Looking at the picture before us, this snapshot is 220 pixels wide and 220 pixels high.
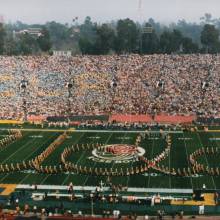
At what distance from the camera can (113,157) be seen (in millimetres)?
47531

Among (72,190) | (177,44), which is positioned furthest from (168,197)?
(177,44)

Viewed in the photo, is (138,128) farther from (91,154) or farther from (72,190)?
(72,190)

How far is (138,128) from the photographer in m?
60.7

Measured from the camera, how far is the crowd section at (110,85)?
71.2 metres

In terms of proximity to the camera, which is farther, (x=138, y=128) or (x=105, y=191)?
(x=138, y=128)

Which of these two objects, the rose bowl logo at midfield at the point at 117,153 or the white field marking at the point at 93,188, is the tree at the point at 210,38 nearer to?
the rose bowl logo at midfield at the point at 117,153

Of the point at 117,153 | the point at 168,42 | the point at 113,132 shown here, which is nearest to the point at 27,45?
the point at 168,42

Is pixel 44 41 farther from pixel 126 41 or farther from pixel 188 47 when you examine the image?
pixel 188 47

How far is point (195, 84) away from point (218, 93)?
4499 mm

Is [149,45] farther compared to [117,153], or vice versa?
[149,45]

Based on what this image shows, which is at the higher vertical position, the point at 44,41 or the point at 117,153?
the point at 44,41

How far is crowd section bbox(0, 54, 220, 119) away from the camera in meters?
71.2

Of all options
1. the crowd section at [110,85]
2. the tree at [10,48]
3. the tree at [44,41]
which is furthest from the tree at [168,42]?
the tree at [10,48]

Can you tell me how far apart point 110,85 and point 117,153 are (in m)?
30.3
